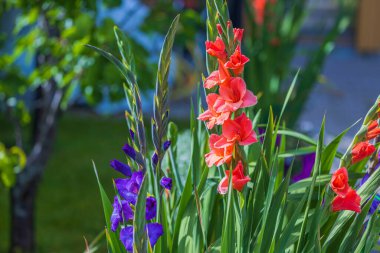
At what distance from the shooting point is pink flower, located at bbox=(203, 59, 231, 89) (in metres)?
1.12

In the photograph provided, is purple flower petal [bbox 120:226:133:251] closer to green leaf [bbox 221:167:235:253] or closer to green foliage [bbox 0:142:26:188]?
green leaf [bbox 221:167:235:253]

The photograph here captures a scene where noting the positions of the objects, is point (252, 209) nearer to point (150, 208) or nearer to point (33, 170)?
point (150, 208)

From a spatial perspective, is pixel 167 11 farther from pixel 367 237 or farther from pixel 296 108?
pixel 367 237

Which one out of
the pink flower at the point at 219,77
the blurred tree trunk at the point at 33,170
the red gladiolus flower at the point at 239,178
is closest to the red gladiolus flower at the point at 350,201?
the red gladiolus flower at the point at 239,178

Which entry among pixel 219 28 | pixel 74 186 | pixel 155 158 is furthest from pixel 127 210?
pixel 74 186

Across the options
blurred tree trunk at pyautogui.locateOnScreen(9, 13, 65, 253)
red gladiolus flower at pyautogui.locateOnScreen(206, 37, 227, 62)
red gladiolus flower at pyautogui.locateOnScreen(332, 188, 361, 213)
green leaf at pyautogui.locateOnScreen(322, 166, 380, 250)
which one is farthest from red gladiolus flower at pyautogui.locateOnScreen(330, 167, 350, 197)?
blurred tree trunk at pyautogui.locateOnScreen(9, 13, 65, 253)

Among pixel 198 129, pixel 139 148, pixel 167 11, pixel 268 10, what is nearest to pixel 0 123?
pixel 268 10

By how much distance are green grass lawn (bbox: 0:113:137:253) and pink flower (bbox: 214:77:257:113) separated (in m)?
1.81

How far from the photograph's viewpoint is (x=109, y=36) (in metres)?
2.64

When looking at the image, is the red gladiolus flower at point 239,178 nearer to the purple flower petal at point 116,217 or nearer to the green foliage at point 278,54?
the purple flower petal at point 116,217

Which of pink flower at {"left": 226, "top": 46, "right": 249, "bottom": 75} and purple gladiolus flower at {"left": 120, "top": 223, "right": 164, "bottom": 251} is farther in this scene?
purple gladiolus flower at {"left": 120, "top": 223, "right": 164, "bottom": 251}

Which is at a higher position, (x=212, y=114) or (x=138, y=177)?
(x=212, y=114)

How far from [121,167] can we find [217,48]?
28cm

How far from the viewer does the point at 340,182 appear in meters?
1.15
